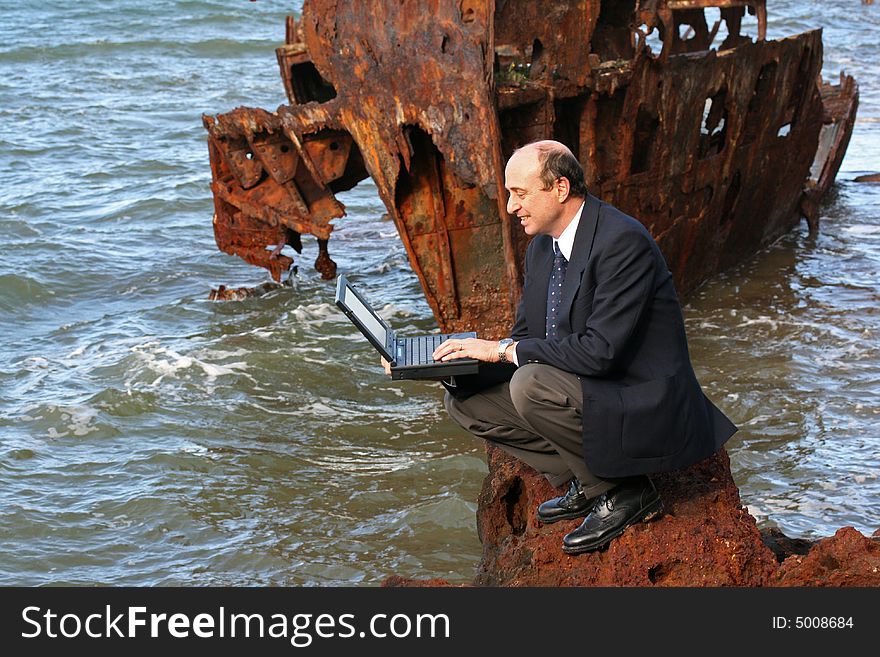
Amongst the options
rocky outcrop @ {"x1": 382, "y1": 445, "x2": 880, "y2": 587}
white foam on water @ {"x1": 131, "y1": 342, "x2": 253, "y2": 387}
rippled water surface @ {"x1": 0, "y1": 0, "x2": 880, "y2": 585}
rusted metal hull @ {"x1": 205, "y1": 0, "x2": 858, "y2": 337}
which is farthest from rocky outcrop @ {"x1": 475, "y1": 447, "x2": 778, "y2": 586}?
white foam on water @ {"x1": 131, "y1": 342, "x2": 253, "y2": 387}

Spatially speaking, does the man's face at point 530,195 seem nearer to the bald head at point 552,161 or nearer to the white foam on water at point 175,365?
the bald head at point 552,161

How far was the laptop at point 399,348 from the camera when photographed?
3924 mm

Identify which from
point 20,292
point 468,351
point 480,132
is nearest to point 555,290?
point 468,351

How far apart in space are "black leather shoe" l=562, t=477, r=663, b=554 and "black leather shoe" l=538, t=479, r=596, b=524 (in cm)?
15

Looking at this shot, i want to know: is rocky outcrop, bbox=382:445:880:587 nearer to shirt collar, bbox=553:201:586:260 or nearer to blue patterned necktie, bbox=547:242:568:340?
blue patterned necktie, bbox=547:242:568:340

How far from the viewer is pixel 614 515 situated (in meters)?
3.86

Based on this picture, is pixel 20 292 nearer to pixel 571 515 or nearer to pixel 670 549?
pixel 571 515

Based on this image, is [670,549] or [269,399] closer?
[670,549]

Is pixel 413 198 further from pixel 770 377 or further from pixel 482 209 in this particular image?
pixel 770 377

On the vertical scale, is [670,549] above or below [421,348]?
below

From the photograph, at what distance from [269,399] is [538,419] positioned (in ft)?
15.5

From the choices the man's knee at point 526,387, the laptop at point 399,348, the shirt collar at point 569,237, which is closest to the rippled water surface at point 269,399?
the laptop at point 399,348

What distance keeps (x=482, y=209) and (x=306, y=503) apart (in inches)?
92.9

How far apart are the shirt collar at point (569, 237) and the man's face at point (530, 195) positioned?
0.10ft
